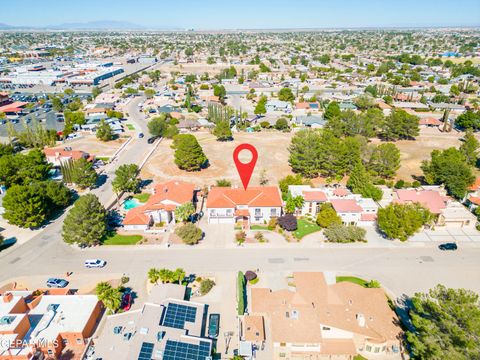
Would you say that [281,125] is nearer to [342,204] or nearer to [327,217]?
[342,204]

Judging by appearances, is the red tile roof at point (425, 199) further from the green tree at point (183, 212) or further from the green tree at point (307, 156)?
the green tree at point (183, 212)

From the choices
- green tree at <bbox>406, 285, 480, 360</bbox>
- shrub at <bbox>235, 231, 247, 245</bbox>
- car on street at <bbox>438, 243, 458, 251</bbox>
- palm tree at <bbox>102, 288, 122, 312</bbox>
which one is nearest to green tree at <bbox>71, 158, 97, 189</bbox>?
shrub at <bbox>235, 231, 247, 245</bbox>

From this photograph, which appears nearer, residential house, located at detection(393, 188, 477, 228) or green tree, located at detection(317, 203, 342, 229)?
green tree, located at detection(317, 203, 342, 229)

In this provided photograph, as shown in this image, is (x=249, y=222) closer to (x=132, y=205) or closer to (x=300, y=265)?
(x=300, y=265)

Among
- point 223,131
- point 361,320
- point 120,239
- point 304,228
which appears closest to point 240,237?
point 304,228

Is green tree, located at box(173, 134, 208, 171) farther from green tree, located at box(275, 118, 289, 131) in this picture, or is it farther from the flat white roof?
the flat white roof
